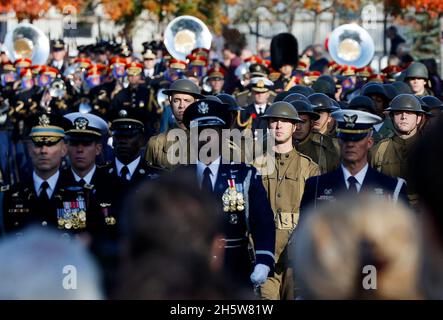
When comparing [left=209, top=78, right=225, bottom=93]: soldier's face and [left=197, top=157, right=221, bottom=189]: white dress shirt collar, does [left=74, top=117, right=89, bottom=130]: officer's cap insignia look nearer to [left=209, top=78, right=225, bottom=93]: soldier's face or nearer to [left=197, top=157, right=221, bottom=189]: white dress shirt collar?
[left=197, top=157, right=221, bottom=189]: white dress shirt collar

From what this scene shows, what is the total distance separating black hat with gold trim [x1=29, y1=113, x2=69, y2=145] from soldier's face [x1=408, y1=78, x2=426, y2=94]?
7.50 meters

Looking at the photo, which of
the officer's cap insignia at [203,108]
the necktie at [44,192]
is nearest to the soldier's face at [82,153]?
the necktie at [44,192]

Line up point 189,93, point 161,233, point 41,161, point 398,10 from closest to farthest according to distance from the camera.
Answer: point 161,233
point 41,161
point 189,93
point 398,10

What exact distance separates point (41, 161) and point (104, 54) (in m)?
17.9

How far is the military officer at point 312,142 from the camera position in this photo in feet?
36.5

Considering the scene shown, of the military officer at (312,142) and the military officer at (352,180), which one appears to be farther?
the military officer at (312,142)

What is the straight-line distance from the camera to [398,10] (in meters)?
31.7

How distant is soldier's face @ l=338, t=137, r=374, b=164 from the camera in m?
9.30

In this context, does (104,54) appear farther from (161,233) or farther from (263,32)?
(161,233)

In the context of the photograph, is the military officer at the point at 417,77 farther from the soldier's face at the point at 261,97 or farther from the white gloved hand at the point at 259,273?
the white gloved hand at the point at 259,273

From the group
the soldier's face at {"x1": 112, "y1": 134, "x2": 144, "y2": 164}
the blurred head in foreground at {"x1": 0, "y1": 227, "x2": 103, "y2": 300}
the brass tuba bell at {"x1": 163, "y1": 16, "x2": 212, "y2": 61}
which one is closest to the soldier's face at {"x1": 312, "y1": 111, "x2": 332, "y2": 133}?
the soldier's face at {"x1": 112, "y1": 134, "x2": 144, "y2": 164}

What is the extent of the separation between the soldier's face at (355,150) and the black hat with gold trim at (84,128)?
194 cm
